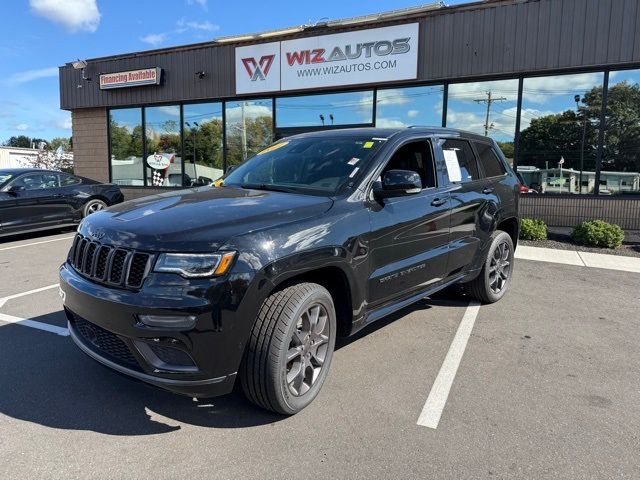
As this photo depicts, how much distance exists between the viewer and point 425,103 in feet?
37.5

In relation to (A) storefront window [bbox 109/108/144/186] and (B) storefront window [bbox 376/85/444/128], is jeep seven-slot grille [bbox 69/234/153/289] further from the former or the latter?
(A) storefront window [bbox 109/108/144/186]

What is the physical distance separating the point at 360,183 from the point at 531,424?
193 cm

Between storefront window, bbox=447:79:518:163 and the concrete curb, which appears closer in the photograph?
the concrete curb

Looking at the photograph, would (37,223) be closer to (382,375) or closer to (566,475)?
(382,375)

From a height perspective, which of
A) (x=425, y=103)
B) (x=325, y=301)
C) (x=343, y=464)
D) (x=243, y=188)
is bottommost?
(x=343, y=464)

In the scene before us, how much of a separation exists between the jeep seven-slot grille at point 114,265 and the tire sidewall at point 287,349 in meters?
0.87

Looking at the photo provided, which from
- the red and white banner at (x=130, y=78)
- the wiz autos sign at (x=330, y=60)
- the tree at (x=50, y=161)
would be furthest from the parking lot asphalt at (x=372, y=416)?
the tree at (x=50, y=161)

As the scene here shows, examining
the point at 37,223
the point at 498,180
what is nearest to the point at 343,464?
the point at 498,180

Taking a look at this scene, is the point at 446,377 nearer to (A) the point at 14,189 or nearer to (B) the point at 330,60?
(A) the point at 14,189

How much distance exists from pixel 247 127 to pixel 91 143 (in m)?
6.45

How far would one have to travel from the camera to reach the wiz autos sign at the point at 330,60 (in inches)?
440

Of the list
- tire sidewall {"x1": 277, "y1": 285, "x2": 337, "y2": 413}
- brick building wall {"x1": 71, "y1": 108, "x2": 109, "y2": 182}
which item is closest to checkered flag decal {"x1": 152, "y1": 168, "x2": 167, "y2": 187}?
brick building wall {"x1": 71, "y1": 108, "x2": 109, "y2": 182}

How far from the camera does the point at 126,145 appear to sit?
16016 mm

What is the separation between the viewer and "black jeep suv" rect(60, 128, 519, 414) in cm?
258
